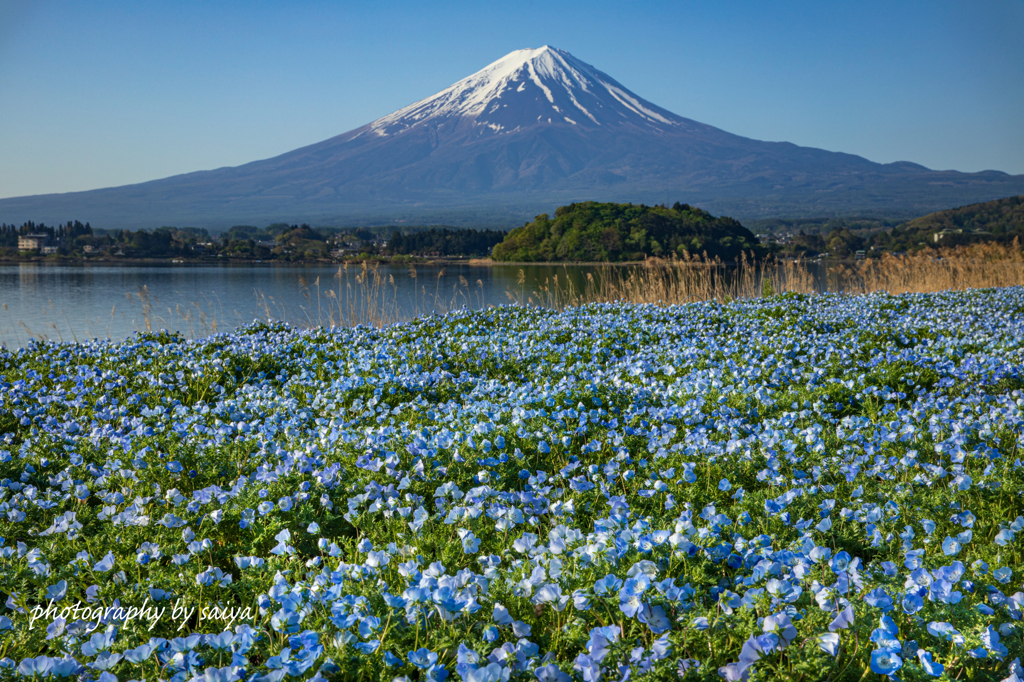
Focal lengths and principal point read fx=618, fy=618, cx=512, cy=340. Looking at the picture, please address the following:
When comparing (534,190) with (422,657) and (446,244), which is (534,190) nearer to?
(446,244)

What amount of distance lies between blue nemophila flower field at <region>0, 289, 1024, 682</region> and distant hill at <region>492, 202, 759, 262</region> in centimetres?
3331

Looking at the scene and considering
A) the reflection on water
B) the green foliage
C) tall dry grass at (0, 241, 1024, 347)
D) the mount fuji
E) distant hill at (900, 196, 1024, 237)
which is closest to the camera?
the reflection on water

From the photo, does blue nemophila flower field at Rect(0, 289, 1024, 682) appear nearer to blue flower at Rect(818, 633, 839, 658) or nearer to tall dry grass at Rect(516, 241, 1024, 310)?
blue flower at Rect(818, 633, 839, 658)

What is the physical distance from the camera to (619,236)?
135ft

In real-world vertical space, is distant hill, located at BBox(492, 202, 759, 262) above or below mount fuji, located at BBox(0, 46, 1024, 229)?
below

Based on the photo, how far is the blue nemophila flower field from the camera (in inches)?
70.6

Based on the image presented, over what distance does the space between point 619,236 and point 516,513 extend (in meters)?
39.9

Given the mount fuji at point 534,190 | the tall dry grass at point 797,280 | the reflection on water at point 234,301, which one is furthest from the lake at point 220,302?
the mount fuji at point 534,190

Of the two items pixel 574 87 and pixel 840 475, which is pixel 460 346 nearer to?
pixel 840 475

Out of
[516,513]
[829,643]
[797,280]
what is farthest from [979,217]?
[829,643]

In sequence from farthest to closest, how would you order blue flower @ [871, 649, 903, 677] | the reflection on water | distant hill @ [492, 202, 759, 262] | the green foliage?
1. the green foliage
2. distant hill @ [492, 202, 759, 262]
3. the reflection on water
4. blue flower @ [871, 649, 903, 677]

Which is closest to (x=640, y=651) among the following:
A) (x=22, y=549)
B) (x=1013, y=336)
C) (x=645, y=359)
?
(x=22, y=549)

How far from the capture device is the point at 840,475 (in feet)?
11.3

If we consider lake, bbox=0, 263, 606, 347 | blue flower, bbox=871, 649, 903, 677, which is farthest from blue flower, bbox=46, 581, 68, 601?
lake, bbox=0, 263, 606, 347
